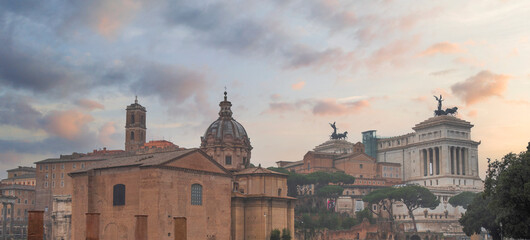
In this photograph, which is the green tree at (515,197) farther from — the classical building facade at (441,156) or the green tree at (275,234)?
the classical building facade at (441,156)

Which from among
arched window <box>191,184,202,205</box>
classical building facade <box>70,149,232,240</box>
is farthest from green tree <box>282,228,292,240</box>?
arched window <box>191,184,202,205</box>

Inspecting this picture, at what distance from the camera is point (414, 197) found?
360 ft

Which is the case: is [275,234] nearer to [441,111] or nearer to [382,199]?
[382,199]

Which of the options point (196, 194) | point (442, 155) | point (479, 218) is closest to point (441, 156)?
point (442, 155)

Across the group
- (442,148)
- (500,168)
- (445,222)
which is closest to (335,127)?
(442,148)

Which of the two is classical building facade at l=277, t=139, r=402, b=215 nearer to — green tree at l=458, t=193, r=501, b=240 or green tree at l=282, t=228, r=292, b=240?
green tree at l=282, t=228, r=292, b=240

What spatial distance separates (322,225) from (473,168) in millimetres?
59864

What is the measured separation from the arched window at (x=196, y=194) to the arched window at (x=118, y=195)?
7.18m

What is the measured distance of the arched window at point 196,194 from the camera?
6612cm

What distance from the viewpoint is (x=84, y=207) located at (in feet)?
222

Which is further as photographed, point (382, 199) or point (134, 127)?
point (134, 127)

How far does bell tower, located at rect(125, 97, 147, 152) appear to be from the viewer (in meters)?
141

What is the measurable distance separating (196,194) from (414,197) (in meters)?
55.0

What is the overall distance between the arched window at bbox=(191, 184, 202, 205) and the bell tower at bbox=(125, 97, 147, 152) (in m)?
76.3
